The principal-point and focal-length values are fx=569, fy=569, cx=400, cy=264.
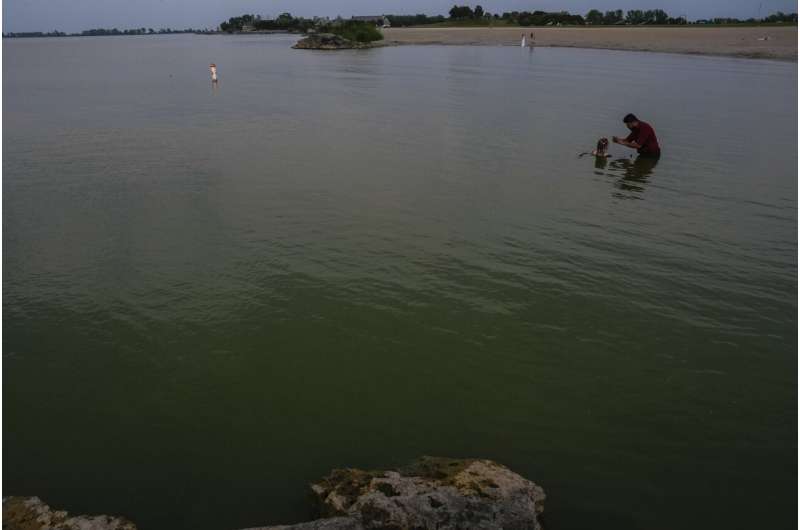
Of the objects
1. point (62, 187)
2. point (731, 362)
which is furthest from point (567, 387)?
point (62, 187)

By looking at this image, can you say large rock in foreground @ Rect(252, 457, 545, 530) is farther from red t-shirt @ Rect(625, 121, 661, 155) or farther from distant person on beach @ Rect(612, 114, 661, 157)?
red t-shirt @ Rect(625, 121, 661, 155)

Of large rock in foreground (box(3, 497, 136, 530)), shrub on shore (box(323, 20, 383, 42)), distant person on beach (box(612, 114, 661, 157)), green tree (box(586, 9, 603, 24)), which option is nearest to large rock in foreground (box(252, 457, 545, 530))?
large rock in foreground (box(3, 497, 136, 530))

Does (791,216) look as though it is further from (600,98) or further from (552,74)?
(552,74)

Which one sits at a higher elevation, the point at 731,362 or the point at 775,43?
the point at 775,43

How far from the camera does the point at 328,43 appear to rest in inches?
3772

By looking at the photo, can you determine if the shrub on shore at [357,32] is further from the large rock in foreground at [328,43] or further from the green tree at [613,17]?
the green tree at [613,17]

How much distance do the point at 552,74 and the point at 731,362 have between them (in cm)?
4375

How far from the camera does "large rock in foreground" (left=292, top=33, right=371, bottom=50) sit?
9538cm

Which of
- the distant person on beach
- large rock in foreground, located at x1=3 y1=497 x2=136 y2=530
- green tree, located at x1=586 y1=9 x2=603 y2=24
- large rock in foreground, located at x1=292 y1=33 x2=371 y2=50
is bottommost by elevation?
large rock in foreground, located at x1=3 y1=497 x2=136 y2=530

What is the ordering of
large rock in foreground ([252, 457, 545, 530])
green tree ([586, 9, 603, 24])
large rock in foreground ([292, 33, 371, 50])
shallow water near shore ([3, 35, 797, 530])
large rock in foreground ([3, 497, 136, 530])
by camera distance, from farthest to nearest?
green tree ([586, 9, 603, 24])
large rock in foreground ([292, 33, 371, 50])
shallow water near shore ([3, 35, 797, 530])
large rock in foreground ([3, 497, 136, 530])
large rock in foreground ([252, 457, 545, 530])

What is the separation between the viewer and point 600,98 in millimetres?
31953

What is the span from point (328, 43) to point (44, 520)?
326ft

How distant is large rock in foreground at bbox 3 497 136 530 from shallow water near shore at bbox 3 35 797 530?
55cm

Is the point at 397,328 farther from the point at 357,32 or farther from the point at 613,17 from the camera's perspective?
the point at 613,17
